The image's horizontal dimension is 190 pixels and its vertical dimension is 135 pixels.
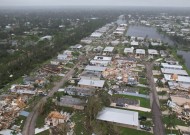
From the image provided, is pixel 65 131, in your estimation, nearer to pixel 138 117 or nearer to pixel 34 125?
pixel 34 125

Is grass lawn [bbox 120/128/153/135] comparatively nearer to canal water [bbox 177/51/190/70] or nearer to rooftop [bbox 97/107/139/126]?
rooftop [bbox 97/107/139/126]

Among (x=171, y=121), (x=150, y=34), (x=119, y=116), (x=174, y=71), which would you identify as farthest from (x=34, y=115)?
(x=150, y=34)

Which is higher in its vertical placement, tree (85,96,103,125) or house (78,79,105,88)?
tree (85,96,103,125)

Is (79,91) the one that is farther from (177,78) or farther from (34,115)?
(177,78)

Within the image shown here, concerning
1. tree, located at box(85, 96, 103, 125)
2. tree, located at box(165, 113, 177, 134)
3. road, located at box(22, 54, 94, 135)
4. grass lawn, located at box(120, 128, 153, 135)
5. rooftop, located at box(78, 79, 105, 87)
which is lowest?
road, located at box(22, 54, 94, 135)

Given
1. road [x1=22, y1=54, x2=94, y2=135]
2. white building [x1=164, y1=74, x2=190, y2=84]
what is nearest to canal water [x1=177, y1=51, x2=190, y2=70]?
white building [x1=164, y1=74, x2=190, y2=84]

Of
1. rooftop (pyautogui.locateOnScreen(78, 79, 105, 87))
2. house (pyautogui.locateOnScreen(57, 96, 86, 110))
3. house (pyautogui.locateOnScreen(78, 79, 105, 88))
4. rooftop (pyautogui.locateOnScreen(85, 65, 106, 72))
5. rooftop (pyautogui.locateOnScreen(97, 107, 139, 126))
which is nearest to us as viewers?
rooftop (pyautogui.locateOnScreen(97, 107, 139, 126))

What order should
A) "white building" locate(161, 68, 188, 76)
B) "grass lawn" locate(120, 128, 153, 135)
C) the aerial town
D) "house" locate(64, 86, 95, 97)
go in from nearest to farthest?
1. "grass lawn" locate(120, 128, 153, 135)
2. the aerial town
3. "house" locate(64, 86, 95, 97)
4. "white building" locate(161, 68, 188, 76)
